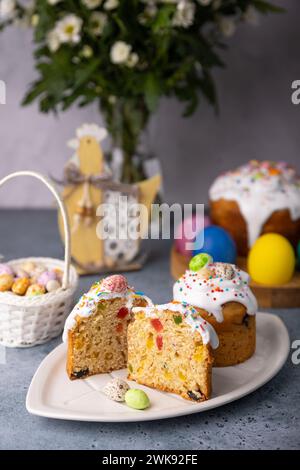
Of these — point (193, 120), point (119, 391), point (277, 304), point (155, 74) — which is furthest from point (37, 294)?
point (193, 120)

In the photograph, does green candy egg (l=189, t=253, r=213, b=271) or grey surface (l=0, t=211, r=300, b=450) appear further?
green candy egg (l=189, t=253, r=213, b=271)

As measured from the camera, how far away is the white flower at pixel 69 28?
2656mm

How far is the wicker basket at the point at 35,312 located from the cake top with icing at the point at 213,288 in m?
0.34

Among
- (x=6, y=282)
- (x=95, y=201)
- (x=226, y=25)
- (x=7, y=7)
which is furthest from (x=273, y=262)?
(x=7, y=7)

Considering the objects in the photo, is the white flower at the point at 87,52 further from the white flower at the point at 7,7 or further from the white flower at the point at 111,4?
the white flower at the point at 7,7

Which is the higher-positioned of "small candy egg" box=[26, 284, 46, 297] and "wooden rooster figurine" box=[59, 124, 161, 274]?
"wooden rooster figurine" box=[59, 124, 161, 274]

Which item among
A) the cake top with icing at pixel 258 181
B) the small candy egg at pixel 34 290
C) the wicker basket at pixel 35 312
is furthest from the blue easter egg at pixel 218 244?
the small candy egg at pixel 34 290


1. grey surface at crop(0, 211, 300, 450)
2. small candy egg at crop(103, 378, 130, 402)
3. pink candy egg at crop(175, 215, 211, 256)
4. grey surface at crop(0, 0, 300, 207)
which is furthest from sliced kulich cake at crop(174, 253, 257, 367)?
grey surface at crop(0, 0, 300, 207)

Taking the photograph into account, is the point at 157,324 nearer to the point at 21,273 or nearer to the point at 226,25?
the point at 21,273

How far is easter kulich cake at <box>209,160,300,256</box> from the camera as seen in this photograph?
2736mm

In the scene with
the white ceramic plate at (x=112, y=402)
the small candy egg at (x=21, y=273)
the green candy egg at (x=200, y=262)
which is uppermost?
the green candy egg at (x=200, y=262)

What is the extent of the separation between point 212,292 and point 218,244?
65cm

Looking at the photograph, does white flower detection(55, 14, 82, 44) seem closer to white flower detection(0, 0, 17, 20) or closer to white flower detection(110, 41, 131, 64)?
white flower detection(110, 41, 131, 64)
